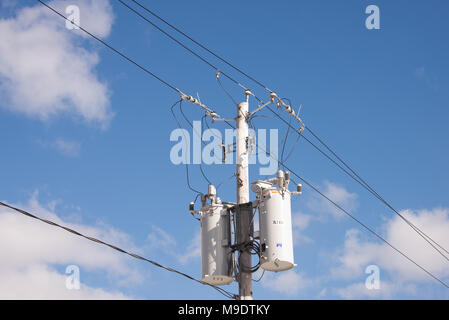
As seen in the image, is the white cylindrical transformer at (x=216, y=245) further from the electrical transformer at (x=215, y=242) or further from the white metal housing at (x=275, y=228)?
the white metal housing at (x=275, y=228)

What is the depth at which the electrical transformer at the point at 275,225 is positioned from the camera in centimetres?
1448

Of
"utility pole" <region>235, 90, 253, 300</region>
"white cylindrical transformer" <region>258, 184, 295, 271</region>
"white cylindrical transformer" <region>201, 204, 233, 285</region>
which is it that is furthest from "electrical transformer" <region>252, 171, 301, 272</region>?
"white cylindrical transformer" <region>201, 204, 233, 285</region>

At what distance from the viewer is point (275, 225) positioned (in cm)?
1469

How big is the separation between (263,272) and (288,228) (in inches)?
42.8

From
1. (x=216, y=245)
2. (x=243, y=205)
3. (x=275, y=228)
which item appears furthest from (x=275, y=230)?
(x=216, y=245)

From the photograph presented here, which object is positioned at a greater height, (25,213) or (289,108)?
(289,108)

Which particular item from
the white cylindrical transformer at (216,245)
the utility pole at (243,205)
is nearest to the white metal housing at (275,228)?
the utility pole at (243,205)

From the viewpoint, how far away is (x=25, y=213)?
11.9m

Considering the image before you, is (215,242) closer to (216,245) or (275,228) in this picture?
(216,245)

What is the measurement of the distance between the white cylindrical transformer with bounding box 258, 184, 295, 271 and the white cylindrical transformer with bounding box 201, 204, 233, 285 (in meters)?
0.87

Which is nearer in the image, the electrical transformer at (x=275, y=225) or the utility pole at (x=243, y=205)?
the electrical transformer at (x=275, y=225)

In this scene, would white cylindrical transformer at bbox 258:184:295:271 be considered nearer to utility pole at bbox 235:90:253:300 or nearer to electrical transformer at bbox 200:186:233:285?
utility pole at bbox 235:90:253:300
